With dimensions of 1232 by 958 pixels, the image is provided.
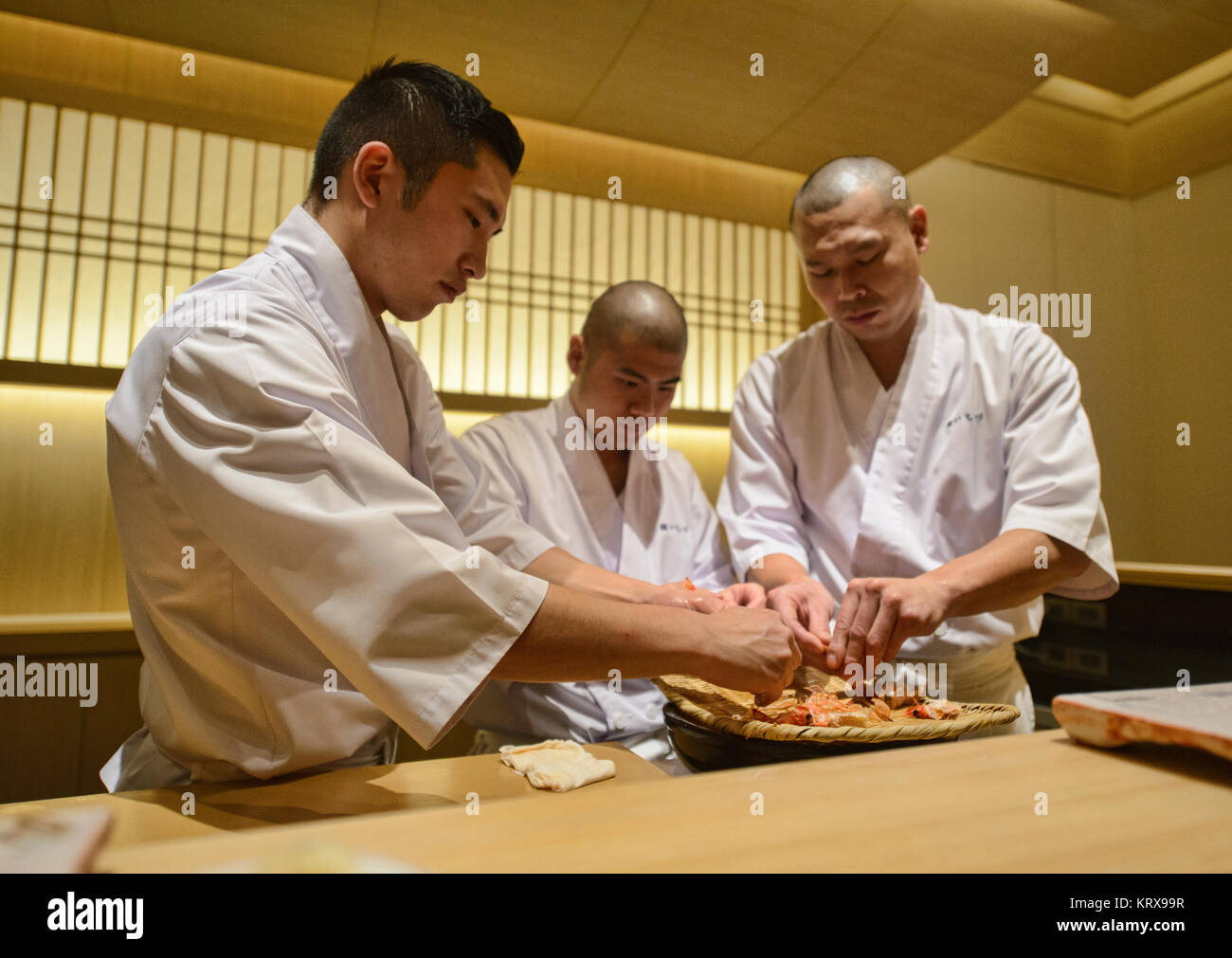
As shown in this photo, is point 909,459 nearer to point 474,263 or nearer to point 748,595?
point 748,595

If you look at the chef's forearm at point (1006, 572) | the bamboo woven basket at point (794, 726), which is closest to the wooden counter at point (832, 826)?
the bamboo woven basket at point (794, 726)

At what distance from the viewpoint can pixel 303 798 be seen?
3.19 ft

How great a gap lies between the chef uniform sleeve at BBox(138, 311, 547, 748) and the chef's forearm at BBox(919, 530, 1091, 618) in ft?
3.03

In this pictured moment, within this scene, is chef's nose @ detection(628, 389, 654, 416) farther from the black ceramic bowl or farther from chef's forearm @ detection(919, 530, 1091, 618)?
the black ceramic bowl

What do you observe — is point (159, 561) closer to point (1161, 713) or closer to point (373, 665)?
point (373, 665)

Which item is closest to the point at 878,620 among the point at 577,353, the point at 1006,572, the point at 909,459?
the point at 1006,572

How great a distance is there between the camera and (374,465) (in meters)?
0.91

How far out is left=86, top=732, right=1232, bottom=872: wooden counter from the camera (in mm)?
508

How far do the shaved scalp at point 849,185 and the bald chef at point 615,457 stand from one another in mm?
535

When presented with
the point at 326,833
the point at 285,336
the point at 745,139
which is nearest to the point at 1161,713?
the point at 326,833

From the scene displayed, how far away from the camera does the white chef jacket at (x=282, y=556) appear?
2.83ft

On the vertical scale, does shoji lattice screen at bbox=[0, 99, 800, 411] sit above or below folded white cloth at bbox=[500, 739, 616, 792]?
above

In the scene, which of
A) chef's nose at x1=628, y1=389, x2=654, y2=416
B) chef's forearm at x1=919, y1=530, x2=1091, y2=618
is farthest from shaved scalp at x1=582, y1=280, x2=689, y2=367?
chef's forearm at x1=919, y1=530, x2=1091, y2=618

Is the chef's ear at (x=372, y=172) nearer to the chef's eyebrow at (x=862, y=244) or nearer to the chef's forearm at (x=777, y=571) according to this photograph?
the chef's eyebrow at (x=862, y=244)
